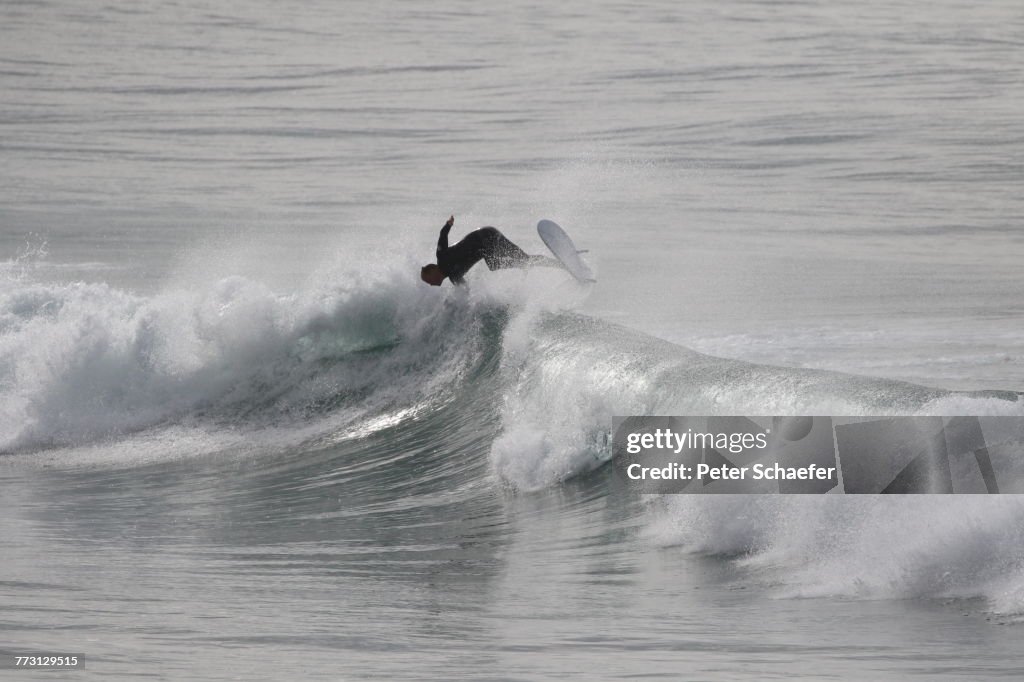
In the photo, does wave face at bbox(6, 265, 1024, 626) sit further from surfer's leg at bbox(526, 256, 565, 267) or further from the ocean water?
surfer's leg at bbox(526, 256, 565, 267)

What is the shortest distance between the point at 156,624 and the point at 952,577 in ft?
11.8

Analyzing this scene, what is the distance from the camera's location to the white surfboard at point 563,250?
45.2ft

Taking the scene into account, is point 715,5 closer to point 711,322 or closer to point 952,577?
A: point 711,322

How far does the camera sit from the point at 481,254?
1359 cm

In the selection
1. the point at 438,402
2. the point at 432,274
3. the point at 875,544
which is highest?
the point at 432,274

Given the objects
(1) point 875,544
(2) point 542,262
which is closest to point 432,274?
(2) point 542,262

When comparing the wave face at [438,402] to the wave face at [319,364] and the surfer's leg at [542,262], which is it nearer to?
the wave face at [319,364]

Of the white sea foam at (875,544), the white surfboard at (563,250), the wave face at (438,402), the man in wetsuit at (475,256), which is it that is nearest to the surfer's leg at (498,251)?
the man in wetsuit at (475,256)

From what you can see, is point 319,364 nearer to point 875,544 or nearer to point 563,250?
point 563,250

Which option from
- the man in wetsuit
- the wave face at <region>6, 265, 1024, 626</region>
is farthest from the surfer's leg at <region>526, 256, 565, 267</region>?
the wave face at <region>6, 265, 1024, 626</region>

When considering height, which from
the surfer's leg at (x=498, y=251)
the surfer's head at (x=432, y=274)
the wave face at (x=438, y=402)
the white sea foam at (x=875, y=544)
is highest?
the surfer's leg at (x=498, y=251)

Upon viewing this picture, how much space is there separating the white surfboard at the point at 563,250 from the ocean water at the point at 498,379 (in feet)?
1.23

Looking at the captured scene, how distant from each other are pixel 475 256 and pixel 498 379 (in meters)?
1.34

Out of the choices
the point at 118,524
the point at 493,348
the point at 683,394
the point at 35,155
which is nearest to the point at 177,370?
the point at 493,348
